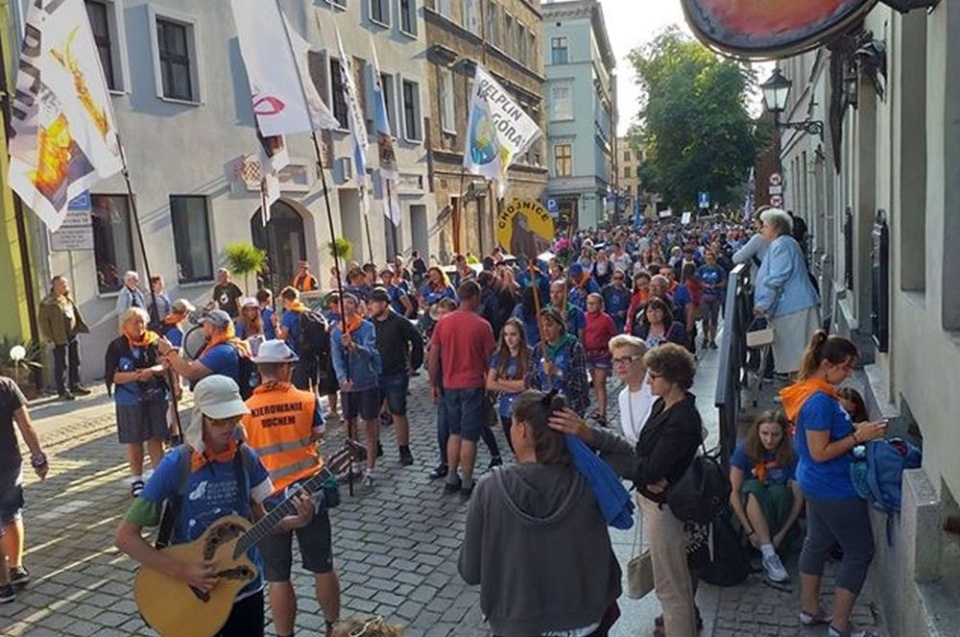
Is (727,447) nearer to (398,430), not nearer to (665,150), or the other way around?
(398,430)

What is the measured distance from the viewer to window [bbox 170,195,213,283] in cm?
1633

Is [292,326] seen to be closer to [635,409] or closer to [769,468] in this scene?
[635,409]

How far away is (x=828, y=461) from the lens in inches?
170

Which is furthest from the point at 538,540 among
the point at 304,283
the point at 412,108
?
the point at 412,108

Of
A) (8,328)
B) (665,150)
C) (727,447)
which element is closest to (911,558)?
(727,447)

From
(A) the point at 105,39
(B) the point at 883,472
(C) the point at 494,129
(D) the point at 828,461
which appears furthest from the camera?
(A) the point at 105,39

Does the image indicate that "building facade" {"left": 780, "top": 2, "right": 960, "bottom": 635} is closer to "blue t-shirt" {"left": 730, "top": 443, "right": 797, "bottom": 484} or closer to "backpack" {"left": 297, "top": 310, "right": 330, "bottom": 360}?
"blue t-shirt" {"left": 730, "top": 443, "right": 797, "bottom": 484}

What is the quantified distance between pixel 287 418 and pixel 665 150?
138 feet

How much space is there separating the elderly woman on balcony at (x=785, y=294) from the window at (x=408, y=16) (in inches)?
807

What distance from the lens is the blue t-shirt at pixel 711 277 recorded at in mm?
13703

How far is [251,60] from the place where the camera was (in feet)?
25.2

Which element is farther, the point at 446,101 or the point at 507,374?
the point at 446,101

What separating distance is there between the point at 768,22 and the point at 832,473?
2.32 meters

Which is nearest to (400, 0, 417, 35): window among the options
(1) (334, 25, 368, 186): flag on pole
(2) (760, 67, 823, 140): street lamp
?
(1) (334, 25, 368, 186): flag on pole
